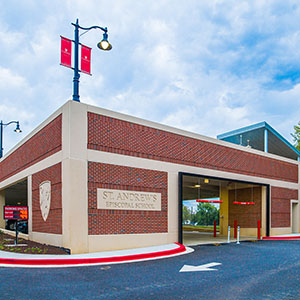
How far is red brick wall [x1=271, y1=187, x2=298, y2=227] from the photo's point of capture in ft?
71.5

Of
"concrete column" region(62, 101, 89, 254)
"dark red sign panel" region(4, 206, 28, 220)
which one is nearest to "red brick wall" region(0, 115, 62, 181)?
"concrete column" region(62, 101, 89, 254)

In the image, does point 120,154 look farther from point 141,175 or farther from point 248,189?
point 248,189

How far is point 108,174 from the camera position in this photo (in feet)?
42.9

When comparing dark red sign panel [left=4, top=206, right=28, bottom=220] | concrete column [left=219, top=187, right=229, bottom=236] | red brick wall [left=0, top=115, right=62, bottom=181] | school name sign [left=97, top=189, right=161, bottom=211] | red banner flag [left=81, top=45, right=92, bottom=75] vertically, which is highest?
red banner flag [left=81, top=45, right=92, bottom=75]

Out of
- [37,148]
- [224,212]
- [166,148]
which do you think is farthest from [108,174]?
[224,212]

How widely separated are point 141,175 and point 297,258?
21.9 feet

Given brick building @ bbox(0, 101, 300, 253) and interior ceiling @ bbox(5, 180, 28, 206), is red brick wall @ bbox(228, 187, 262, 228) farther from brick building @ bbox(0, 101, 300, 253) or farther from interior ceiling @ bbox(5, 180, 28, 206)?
interior ceiling @ bbox(5, 180, 28, 206)

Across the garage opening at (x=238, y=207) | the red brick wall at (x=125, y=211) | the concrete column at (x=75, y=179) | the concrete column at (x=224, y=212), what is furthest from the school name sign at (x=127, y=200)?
the concrete column at (x=224, y=212)

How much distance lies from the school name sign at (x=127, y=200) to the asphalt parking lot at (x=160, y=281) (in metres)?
3.23

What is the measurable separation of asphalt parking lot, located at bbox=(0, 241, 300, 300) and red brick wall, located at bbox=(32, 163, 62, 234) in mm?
3753

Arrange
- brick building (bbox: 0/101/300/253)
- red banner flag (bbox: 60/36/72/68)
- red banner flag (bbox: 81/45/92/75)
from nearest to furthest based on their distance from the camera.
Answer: brick building (bbox: 0/101/300/253)
red banner flag (bbox: 60/36/72/68)
red banner flag (bbox: 81/45/92/75)

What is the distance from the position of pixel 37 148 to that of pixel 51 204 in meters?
3.32

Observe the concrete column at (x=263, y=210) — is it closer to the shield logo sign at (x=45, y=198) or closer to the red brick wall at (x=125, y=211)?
the red brick wall at (x=125, y=211)

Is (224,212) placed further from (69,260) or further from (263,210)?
(69,260)
